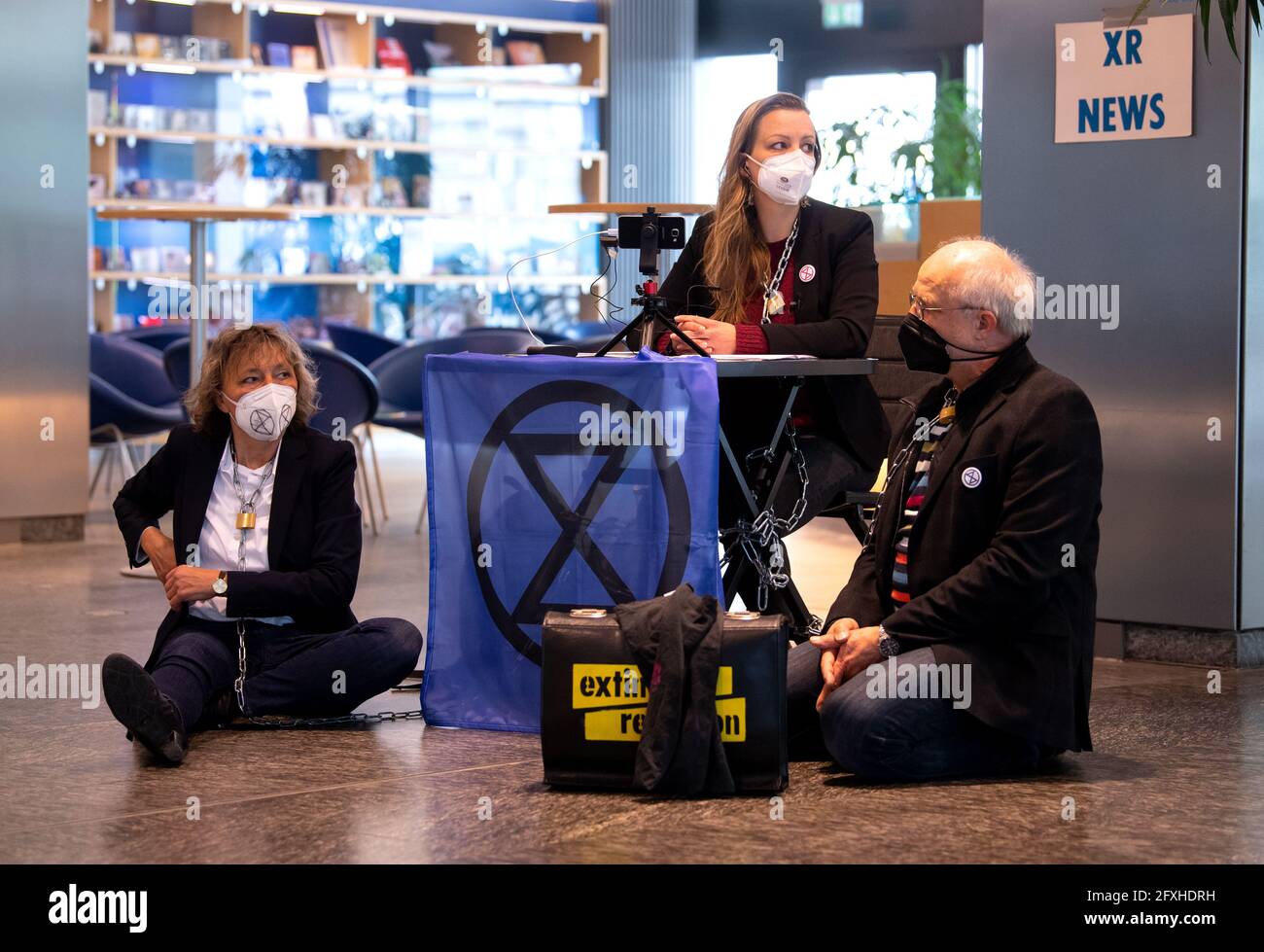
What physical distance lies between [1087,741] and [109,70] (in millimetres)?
9351

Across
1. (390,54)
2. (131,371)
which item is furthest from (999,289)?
(390,54)

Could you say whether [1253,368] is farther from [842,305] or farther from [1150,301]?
[842,305]

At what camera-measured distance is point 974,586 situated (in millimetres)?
3100

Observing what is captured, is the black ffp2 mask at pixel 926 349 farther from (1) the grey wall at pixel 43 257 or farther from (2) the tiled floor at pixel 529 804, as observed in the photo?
(1) the grey wall at pixel 43 257

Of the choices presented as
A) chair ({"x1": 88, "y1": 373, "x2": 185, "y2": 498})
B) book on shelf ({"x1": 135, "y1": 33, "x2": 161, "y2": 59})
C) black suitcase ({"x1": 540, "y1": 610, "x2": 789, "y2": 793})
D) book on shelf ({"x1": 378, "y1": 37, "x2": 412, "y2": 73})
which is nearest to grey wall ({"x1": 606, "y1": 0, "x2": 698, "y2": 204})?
book on shelf ({"x1": 378, "y1": 37, "x2": 412, "y2": 73})

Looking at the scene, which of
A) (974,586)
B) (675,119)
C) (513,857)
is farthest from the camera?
(675,119)

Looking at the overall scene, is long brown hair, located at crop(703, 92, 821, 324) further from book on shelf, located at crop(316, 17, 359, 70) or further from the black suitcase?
book on shelf, located at crop(316, 17, 359, 70)

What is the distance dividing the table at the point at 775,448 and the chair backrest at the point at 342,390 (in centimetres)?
282

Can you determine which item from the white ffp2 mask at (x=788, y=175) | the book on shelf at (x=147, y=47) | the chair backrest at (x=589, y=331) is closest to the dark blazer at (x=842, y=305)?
the white ffp2 mask at (x=788, y=175)

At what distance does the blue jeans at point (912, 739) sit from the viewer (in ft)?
10.4

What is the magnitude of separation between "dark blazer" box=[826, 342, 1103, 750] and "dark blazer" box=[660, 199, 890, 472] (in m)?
0.76
